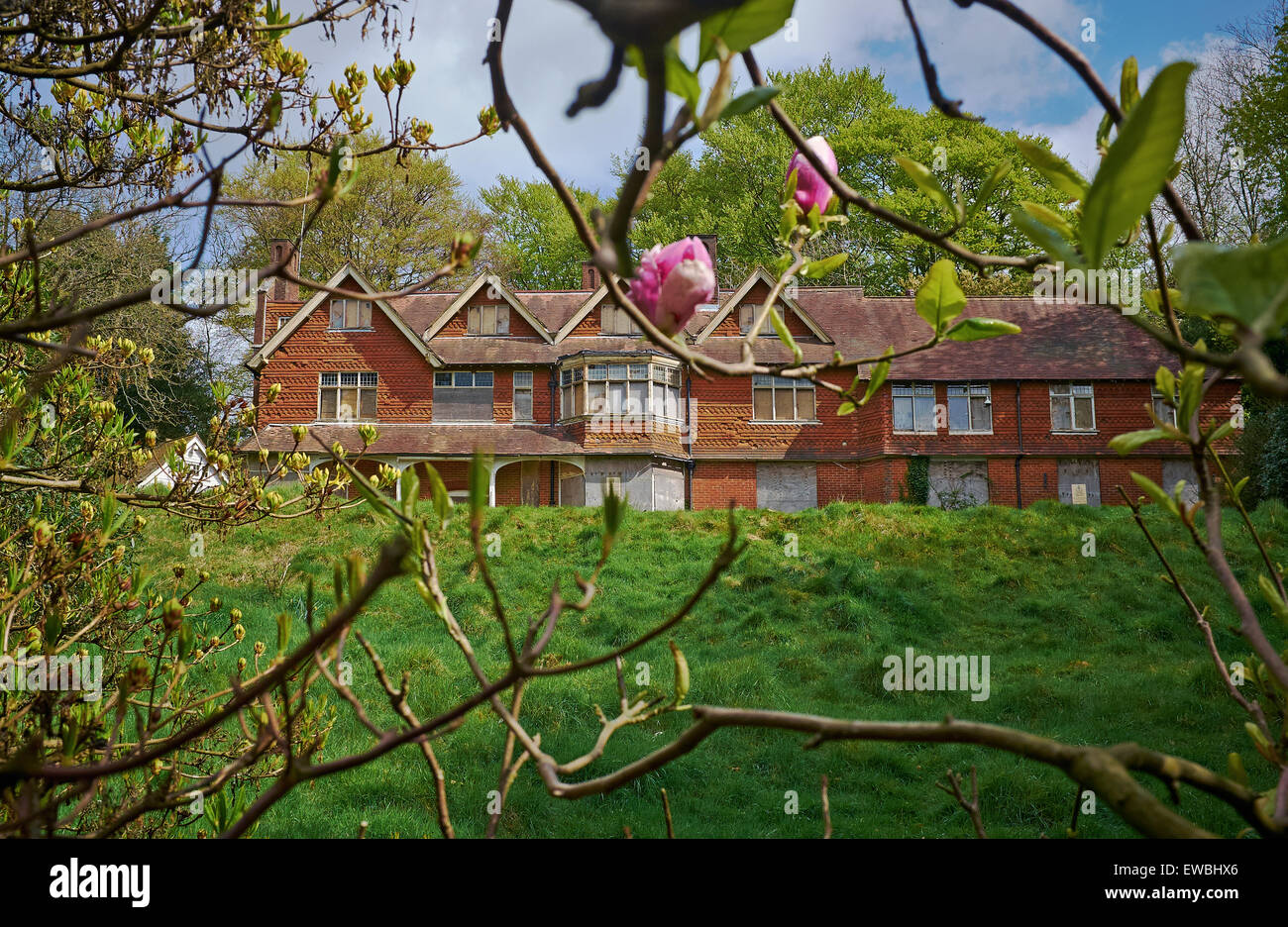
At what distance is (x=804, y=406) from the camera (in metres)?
23.0

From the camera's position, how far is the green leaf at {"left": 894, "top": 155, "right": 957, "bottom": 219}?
3.02 feet

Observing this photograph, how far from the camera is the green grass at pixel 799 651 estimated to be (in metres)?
7.30

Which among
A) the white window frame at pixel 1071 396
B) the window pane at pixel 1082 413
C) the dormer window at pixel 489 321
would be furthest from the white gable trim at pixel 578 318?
the window pane at pixel 1082 413

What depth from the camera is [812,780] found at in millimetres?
7906

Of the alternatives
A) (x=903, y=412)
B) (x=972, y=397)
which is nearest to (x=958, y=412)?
(x=972, y=397)

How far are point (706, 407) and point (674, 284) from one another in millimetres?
22066

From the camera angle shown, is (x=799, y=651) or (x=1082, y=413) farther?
(x=1082, y=413)

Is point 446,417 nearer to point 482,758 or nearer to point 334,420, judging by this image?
point 334,420

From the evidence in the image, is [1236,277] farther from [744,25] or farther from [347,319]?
[347,319]

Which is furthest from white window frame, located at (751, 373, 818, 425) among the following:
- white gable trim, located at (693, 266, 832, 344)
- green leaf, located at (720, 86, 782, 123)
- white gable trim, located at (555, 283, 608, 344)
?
green leaf, located at (720, 86, 782, 123)

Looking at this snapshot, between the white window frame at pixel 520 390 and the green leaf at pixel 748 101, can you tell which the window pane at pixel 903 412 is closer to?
the white window frame at pixel 520 390

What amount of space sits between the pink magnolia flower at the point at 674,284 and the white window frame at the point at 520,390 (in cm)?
2222

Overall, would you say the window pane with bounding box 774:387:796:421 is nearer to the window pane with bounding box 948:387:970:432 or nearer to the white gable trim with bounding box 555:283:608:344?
the window pane with bounding box 948:387:970:432
